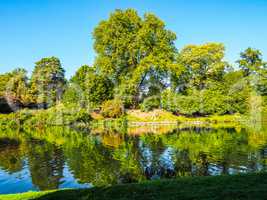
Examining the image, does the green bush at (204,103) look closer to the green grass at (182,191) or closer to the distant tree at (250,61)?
the distant tree at (250,61)

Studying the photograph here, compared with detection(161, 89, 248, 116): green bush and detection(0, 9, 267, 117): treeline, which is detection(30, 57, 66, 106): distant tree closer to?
detection(0, 9, 267, 117): treeline

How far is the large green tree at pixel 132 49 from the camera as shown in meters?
53.4

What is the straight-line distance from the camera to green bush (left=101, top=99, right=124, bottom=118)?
5019cm

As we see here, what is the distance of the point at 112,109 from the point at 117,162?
3226 centimetres

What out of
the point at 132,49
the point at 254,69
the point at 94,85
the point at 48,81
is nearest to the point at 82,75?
the point at 94,85

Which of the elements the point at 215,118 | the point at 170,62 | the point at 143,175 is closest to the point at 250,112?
the point at 215,118

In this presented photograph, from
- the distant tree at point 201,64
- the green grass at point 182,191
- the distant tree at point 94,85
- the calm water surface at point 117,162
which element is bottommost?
the calm water surface at point 117,162

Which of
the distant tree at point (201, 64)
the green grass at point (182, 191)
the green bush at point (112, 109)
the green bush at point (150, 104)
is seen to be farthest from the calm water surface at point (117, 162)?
the distant tree at point (201, 64)

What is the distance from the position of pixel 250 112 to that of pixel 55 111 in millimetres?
32738

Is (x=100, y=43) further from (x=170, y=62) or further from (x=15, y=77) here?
(x=15, y=77)

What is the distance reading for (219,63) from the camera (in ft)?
189

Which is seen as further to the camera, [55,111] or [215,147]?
[55,111]

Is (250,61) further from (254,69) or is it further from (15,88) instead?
(15,88)

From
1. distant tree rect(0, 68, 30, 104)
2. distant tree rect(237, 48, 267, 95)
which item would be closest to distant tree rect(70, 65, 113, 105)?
distant tree rect(0, 68, 30, 104)
